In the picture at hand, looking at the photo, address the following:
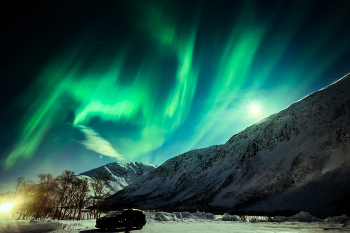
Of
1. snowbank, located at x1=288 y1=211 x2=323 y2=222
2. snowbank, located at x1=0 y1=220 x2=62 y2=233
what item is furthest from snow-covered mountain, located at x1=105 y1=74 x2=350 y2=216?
snowbank, located at x1=288 y1=211 x2=323 y2=222

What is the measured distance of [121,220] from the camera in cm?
1338

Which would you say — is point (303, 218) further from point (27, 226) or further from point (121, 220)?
point (27, 226)

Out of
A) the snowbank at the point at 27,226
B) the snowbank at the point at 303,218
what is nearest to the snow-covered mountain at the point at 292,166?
the snowbank at the point at 27,226

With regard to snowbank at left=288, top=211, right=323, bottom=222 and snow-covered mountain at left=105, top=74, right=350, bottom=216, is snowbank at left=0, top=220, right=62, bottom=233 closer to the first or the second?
snowbank at left=288, top=211, right=323, bottom=222

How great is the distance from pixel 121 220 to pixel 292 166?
102 m

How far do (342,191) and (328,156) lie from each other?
21.2 meters

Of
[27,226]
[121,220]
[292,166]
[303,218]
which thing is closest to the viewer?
[27,226]

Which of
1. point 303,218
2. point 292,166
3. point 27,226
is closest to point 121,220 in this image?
point 27,226

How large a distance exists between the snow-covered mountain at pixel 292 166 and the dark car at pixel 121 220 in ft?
171

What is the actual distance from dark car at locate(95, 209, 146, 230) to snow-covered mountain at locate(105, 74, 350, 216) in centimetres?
5204

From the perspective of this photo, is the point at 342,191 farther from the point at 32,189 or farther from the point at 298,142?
the point at 32,189

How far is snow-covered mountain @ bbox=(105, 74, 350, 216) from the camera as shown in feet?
206

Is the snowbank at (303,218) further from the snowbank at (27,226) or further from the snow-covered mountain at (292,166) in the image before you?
the snow-covered mountain at (292,166)

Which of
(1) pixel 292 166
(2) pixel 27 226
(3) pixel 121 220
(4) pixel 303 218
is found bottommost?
(4) pixel 303 218
